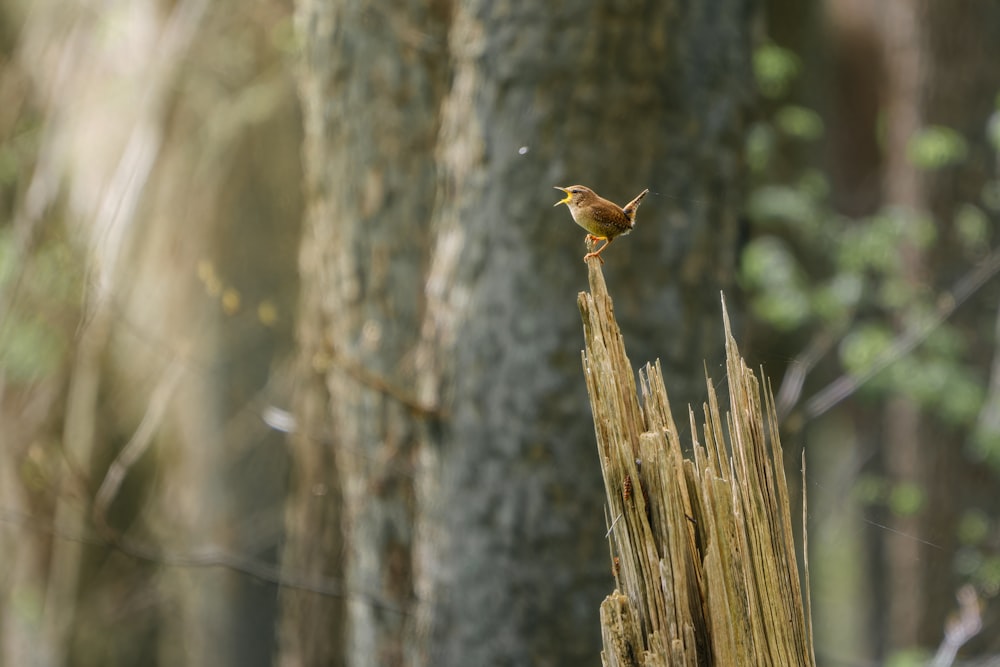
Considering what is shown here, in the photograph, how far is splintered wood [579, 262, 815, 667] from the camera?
1.52m

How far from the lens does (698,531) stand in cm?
154

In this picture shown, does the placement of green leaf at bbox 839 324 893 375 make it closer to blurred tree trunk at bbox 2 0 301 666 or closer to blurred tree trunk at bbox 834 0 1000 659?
blurred tree trunk at bbox 834 0 1000 659

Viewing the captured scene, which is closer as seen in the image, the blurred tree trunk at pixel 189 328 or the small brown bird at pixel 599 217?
the small brown bird at pixel 599 217

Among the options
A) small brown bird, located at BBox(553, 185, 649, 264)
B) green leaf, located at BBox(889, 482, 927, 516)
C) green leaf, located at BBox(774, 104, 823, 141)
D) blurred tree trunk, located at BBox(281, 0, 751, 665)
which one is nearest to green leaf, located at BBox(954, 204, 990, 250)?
green leaf, located at BBox(774, 104, 823, 141)


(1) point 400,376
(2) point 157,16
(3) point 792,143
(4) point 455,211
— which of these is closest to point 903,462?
(3) point 792,143

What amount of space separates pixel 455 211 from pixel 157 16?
5.52 meters

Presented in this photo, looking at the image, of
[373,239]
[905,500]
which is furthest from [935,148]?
[373,239]

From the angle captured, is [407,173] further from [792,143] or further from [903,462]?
[792,143]

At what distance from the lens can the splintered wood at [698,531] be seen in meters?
1.52

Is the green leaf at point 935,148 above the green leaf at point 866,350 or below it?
above

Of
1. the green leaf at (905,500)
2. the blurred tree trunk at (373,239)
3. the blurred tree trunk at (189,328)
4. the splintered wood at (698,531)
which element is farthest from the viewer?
the blurred tree trunk at (189,328)

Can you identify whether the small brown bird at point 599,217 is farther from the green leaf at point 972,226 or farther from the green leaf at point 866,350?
the green leaf at point 972,226

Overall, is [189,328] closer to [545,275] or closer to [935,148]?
[935,148]

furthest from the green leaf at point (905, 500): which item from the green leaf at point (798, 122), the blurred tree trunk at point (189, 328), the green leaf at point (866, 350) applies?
the blurred tree trunk at point (189, 328)
